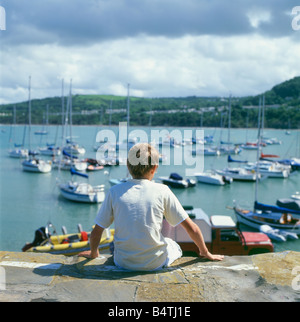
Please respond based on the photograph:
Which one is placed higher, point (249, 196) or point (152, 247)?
point (152, 247)

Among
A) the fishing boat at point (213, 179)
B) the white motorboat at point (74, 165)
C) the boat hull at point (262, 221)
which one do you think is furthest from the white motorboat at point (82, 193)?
the white motorboat at point (74, 165)

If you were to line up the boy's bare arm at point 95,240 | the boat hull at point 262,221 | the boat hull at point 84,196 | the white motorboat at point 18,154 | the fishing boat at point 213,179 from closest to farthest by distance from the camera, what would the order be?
1. the boy's bare arm at point 95,240
2. the boat hull at point 262,221
3. the boat hull at point 84,196
4. the fishing boat at point 213,179
5. the white motorboat at point 18,154

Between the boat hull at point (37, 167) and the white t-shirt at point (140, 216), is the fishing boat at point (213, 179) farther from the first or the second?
the white t-shirt at point (140, 216)

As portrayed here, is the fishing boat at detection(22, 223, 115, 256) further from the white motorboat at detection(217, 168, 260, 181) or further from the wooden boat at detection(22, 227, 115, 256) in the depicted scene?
the white motorboat at detection(217, 168, 260, 181)

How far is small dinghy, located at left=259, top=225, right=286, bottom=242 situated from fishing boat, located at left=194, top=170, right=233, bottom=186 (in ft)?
60.0

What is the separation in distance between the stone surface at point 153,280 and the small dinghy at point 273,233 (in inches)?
665

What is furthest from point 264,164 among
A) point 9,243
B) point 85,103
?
point 85,103

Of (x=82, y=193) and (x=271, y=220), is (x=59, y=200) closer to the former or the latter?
(x=82, y=193)

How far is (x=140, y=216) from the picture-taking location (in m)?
3.26

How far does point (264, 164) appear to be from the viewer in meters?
49.2

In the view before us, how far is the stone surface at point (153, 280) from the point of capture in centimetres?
290

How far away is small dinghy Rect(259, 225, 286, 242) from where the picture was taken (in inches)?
776
